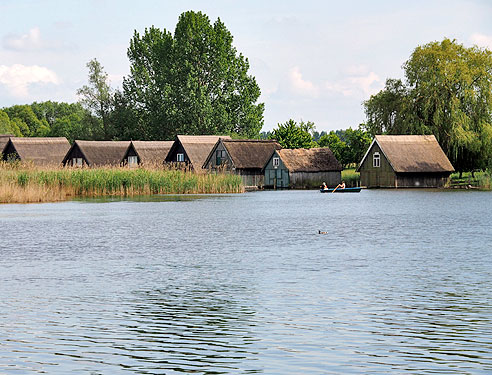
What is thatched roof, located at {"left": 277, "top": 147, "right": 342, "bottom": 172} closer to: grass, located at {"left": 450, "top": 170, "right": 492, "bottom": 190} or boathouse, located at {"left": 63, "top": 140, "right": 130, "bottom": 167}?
grass, located at {"left": 450, "top": 170, "right": 492, "bottom": 190}

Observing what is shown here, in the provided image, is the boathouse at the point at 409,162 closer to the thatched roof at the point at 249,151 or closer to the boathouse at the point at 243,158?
the thatched roof at the point at 249,151

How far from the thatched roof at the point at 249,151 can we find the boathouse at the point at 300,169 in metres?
1.52

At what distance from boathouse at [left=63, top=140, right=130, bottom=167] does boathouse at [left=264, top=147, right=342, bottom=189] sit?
18909 millimetres

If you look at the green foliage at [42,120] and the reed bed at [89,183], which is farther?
the green foliage at [42,120]

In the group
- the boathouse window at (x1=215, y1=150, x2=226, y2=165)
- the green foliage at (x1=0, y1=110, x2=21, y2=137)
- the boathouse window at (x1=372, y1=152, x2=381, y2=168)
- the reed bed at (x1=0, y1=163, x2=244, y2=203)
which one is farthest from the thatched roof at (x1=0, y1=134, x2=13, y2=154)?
the boathouse window at (x1=372, y1=152, x2=381, y2=168)

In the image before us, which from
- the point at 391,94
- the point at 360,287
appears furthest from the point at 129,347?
the point at 391,94

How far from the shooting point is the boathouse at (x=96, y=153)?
9744 cm

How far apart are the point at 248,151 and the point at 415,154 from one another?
20.7 m

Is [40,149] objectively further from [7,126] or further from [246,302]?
[246,302]

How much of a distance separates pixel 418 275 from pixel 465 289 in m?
2.29

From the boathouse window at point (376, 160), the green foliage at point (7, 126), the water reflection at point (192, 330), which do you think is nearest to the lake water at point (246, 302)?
the water reflection at point (192, 330)

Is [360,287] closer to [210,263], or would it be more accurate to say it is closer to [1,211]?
[210,263]

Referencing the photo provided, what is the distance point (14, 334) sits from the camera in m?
11.8

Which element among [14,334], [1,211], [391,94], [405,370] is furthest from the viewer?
[391,94]
